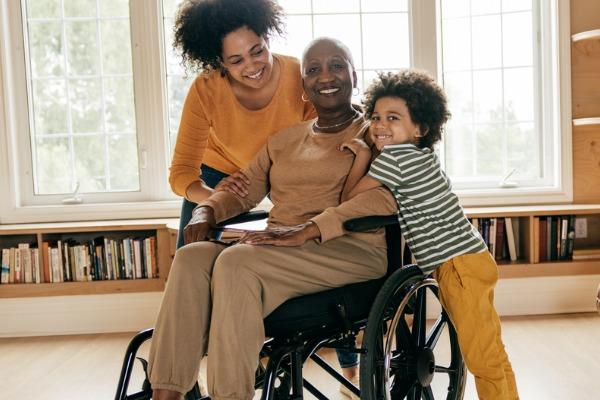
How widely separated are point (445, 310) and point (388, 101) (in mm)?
607

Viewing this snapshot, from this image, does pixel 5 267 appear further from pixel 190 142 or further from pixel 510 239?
pixel 510 239

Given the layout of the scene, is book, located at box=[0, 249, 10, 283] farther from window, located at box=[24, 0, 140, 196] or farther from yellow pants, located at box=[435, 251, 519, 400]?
yellow pants, located at box=[435, 251, 519, 400]

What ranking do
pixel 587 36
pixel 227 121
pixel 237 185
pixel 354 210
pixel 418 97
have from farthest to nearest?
pixel 587 36 → pixel 227 121 → pixel 237 185 → pixel 418 97 → pixel 354 210

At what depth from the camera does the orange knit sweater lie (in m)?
2.48

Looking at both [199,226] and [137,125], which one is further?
[137,125]

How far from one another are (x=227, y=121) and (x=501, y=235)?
1.98 meters

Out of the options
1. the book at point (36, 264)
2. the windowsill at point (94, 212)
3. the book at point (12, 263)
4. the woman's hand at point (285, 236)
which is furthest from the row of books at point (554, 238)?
the book at point (12, 263)

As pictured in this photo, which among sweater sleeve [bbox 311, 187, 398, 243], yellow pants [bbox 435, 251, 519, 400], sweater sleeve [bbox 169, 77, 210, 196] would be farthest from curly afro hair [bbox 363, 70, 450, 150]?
sweater sleeve [bbox 169, 77, 210, 196]

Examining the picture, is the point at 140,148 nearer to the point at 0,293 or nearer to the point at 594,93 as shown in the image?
the point at 0,293

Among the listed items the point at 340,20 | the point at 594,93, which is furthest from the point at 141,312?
the point at 594,93

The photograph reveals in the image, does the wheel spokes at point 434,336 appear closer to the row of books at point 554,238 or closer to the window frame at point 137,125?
the row of books at point 554,238

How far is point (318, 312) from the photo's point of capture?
187cm

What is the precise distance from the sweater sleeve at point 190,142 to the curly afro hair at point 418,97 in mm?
653

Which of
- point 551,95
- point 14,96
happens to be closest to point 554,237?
point 551,95
